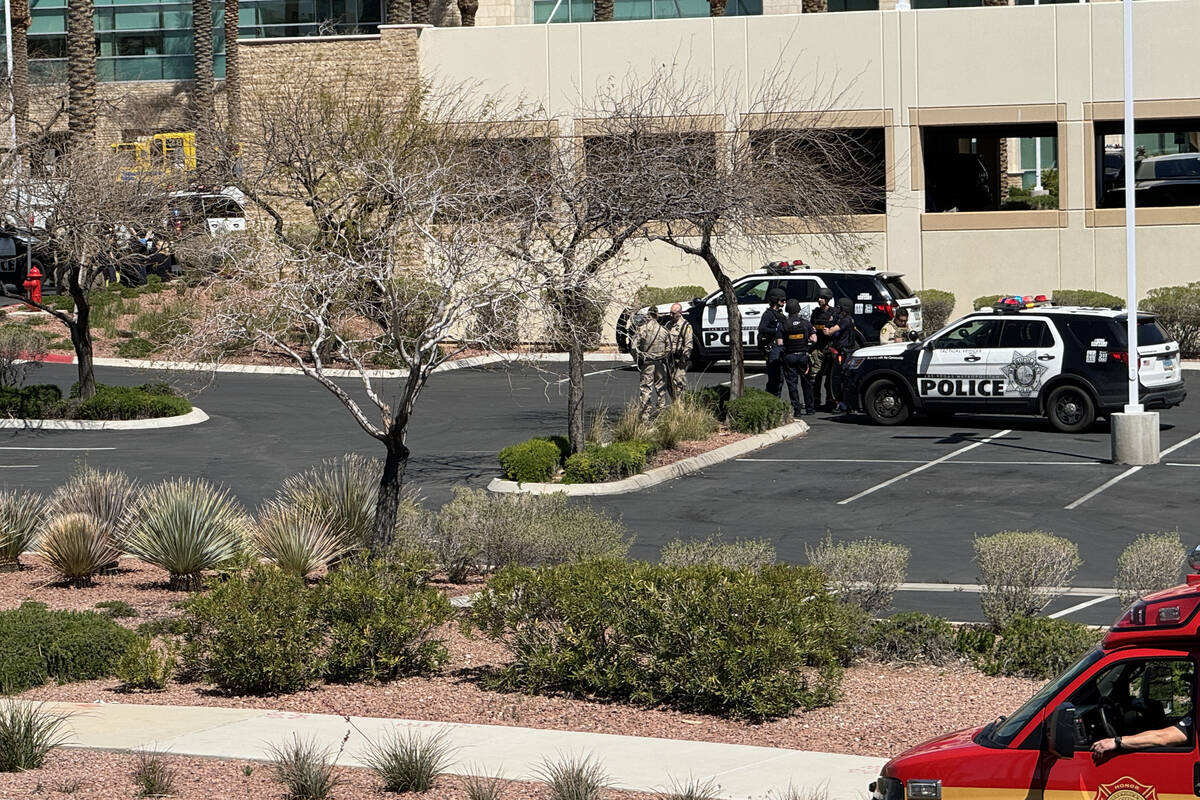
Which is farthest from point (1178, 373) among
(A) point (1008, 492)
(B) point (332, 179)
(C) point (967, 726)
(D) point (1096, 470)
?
(B) point (332, 179)

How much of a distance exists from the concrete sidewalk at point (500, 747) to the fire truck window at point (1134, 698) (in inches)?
92.3

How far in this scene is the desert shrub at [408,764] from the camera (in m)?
8.74

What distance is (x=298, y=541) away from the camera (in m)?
14.7

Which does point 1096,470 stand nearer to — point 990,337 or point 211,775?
point 990,337

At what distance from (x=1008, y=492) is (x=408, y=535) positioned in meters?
8.13

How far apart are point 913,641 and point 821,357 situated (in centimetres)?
1560

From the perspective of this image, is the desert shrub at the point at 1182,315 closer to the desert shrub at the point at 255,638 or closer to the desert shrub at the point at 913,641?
the desert shrub at the point at 913,641

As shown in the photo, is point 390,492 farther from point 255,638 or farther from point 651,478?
point 651,478

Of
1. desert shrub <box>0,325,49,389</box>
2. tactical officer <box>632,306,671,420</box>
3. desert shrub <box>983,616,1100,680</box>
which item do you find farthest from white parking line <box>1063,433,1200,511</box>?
desert shrub <box>0,325,49,389</box>

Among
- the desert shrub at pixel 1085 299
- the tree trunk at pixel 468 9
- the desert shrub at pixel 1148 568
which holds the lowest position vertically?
the desert shrub at pixel 1148 568

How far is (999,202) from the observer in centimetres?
4859

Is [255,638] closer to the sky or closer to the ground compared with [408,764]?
closer to the sky

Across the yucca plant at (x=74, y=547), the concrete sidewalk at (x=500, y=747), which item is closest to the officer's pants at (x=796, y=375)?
the yucca plant at (x=74, y=547)

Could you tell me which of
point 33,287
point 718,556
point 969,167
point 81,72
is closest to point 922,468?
point 718,556
